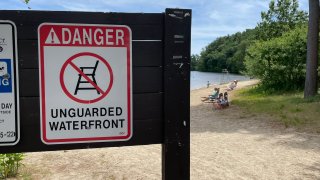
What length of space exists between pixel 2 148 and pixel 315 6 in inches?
583

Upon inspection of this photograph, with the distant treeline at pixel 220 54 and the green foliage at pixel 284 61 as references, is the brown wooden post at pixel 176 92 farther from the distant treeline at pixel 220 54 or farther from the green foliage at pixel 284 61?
the distant treeline at pixel 220 54

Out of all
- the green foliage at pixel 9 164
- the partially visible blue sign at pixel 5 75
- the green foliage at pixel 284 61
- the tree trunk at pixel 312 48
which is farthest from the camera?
the green foliage at pixel 284 61


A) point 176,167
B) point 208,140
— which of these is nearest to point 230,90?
point 208,140

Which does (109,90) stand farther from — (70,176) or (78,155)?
(78,155)

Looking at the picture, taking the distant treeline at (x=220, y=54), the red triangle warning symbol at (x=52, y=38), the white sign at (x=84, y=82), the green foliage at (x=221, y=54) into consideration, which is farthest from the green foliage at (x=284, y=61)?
the green foliage at (x=221, y=54)

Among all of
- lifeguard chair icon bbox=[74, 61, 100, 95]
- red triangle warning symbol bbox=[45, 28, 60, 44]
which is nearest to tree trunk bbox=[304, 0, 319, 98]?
lifeguard chair icon bbox=[74, 61, 100, 95]

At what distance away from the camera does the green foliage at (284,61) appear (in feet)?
63.3

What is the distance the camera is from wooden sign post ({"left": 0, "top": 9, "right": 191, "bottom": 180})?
220cm

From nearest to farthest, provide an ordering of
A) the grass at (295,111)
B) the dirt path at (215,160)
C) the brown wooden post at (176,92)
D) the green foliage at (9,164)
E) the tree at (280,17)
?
the brown wooden post at (176,92), the green foliage at (9,164), the dirt path at (215,160), the grass at (295,111), the tree at (280,17)

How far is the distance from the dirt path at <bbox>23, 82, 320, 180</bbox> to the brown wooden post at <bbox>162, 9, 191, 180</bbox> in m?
3.20

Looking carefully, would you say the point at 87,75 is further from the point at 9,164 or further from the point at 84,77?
the point at 9,164

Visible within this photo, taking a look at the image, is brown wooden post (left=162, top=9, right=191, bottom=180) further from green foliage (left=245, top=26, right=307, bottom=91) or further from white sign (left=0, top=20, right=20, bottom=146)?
green foliage (left=245, top=26, right=307, bottom=91)

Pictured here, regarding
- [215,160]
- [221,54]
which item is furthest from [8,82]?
[221,54]

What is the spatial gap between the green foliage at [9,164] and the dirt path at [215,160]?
0.70ft
